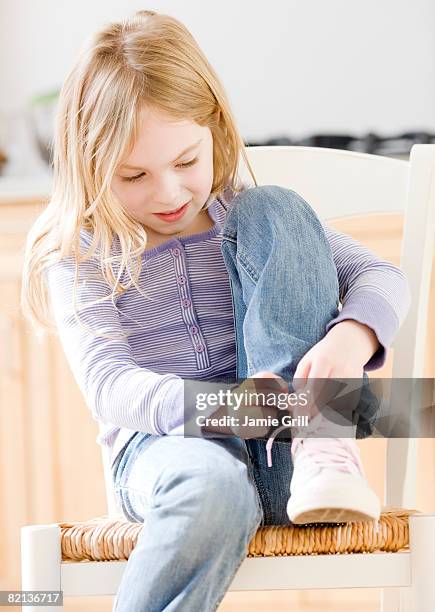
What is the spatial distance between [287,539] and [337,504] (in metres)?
0.11

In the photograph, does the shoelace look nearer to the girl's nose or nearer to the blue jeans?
the blue jeans

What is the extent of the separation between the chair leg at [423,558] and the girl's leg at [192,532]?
139mm

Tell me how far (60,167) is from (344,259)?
289 millimetres

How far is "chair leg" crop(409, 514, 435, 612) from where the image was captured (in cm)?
76

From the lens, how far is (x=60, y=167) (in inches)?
36.9

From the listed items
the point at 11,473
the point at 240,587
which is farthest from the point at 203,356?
the point at 11,473

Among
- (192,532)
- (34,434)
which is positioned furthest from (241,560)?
(34,434)

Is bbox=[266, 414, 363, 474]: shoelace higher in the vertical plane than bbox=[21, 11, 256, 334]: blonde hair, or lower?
lower

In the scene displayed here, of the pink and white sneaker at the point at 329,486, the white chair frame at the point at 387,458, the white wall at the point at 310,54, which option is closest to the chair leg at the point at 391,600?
the white chair frame at the point at 387,458

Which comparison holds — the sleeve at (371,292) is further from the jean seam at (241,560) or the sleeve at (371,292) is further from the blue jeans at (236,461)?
the jean seam at (241,560)

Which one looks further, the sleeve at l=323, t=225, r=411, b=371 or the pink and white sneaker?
the sleeve at l=323, t=225, r=411, b=371

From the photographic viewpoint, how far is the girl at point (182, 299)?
680 mm

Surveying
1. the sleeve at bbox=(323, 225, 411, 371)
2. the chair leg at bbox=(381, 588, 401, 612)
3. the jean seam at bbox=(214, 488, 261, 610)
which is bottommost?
the chair leg at bbox=(381, 588, 401, 612)

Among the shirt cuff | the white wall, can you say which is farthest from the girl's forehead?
the white wall
